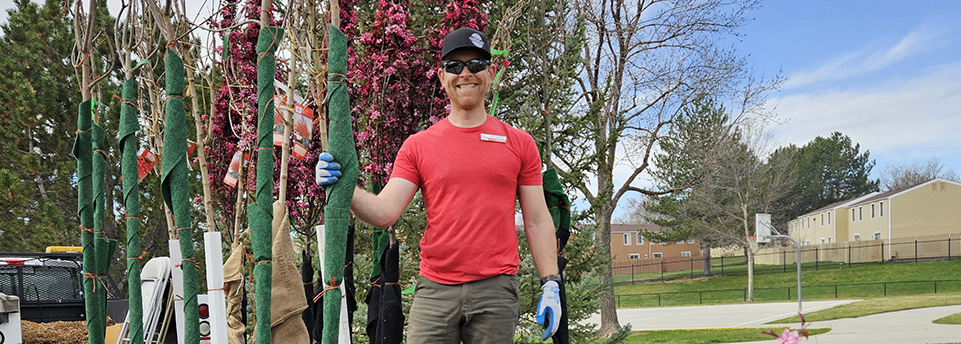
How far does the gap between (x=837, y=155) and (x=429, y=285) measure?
54.3 meters

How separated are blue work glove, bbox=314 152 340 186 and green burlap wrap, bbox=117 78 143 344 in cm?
94

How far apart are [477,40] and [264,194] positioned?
98 centimetres

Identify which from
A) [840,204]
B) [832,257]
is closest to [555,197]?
[832,257]

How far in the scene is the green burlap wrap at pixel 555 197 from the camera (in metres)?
3.40

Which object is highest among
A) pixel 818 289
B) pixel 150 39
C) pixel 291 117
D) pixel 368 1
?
pixel 368 1

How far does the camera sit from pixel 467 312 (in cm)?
255

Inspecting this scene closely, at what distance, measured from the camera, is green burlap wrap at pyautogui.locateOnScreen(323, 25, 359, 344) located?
1.86m

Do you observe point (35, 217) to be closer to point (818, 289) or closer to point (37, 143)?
point (37, 143)

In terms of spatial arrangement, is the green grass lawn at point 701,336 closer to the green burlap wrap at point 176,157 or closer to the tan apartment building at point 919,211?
the green burlap wrap at point 176,157

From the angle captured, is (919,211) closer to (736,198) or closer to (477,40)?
(736,198)

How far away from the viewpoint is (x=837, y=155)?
166 feet

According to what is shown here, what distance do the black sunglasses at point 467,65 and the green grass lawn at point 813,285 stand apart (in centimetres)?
2650

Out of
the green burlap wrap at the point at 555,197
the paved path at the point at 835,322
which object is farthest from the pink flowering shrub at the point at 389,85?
the paved path at the point at 835,322

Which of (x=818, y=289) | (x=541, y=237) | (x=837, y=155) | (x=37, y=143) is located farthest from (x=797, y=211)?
(x=541, y=237)
